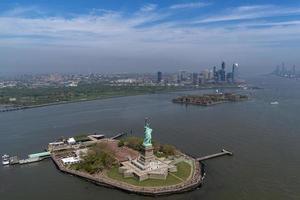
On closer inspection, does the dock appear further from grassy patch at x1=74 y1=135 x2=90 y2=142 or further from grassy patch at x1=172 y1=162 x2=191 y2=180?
grassy patch at x1=74 y1=135 x2=90 y2=142

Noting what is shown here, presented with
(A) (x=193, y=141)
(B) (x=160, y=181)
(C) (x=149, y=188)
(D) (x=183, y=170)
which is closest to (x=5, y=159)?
(C) (x=149, y=188)

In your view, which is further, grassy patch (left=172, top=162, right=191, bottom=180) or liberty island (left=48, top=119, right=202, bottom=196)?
grassy patch (left=172, top=162, right=191, bottom=180)

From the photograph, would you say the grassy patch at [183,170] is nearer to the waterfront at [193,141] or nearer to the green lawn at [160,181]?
the green lawn at [160,181]

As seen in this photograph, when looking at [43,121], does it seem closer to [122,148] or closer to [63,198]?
[122,148]

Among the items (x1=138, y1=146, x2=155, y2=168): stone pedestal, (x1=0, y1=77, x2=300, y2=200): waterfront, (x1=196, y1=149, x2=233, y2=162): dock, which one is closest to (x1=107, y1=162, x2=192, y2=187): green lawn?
(x1=0, y1=77, x2=300, y2=200): waterfront

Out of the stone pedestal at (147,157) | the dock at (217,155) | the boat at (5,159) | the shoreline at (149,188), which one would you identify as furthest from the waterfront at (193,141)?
the stone pedestal at (147,157)

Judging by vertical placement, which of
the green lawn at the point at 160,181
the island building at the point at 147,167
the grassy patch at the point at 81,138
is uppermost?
the island building at the point at 147,167

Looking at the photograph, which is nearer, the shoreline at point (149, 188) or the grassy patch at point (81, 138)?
the shoreline at point (149, 188)
